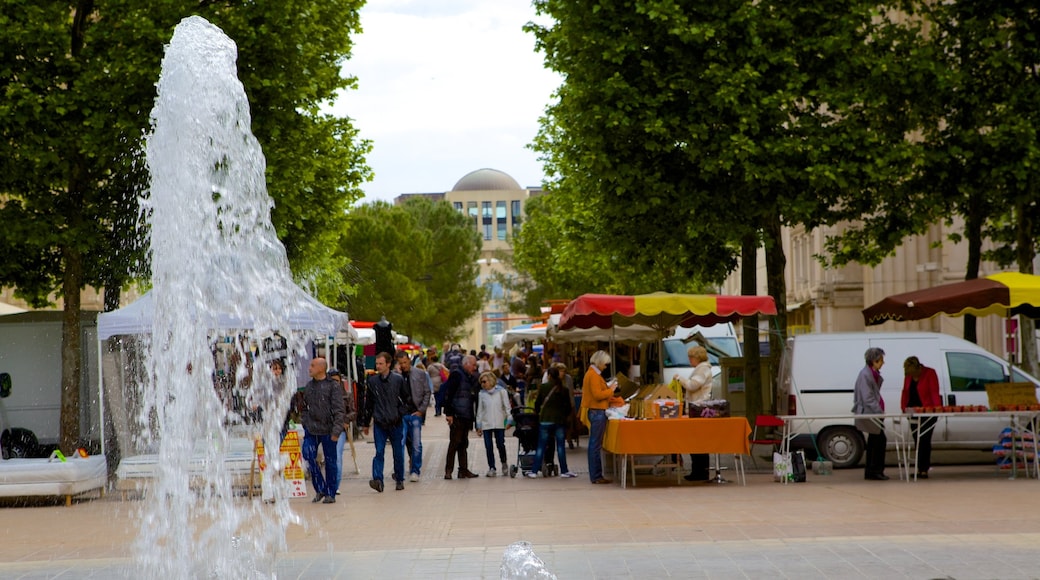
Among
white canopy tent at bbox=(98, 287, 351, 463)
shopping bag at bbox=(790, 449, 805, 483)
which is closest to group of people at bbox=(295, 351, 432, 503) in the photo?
white canopy tent at bbox=(98, 287, 351, 463)

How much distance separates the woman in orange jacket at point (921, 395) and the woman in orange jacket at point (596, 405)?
4.22 meters

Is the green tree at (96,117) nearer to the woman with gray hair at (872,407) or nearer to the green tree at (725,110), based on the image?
the green tree at (725,110)

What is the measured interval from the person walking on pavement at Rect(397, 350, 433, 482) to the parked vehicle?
6.20 meters

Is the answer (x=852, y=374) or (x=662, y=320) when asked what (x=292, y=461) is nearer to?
(x=662, y=320)

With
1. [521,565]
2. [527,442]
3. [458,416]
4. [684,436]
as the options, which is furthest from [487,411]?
[521,565]

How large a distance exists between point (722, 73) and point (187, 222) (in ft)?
43.0

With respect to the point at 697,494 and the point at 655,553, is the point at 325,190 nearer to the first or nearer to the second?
the point at 697,494

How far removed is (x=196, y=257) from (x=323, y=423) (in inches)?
237

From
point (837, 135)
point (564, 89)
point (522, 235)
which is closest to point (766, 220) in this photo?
point (837, 135)

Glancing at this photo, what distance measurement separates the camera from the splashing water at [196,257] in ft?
36.8

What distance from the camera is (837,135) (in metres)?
23.4

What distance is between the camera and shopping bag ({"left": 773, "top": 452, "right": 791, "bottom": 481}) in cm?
1820

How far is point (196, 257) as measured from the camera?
11508mm

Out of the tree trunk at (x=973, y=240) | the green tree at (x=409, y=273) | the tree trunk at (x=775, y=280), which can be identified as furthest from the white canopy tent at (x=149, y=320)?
the green tree at (x=409, y=273)
